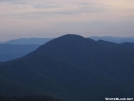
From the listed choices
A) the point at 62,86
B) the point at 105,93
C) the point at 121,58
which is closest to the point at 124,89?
the point at 105,93

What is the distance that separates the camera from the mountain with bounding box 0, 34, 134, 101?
48500mm

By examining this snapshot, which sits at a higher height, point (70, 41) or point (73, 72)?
point (70, 41)

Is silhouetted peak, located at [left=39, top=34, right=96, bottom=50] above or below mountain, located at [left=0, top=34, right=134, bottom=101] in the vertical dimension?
above

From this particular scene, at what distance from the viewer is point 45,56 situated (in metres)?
68.2

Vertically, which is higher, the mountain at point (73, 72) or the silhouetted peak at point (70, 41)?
the silhouetted peak at point (70, 41)

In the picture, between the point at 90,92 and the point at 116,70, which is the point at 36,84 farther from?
the point at 116,70

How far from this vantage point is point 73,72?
6250cm

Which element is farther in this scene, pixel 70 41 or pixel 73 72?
pixel 70 41

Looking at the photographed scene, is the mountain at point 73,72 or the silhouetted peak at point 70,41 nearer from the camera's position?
the mountain at point 73,72

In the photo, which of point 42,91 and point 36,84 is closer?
point 42,91

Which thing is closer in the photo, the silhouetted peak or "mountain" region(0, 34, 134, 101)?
"mountain" region(0, 34, 134, 101)

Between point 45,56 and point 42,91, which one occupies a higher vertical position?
point 45,56

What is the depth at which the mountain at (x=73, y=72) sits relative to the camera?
48.5m

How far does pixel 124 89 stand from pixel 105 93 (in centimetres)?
351
